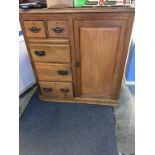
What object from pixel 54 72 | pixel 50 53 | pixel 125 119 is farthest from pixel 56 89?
pixel 125 119

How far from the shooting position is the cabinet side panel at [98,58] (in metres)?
1.33

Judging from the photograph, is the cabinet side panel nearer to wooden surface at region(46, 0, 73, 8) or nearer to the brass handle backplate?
wooden surface at region(46, 0, 73, 8)

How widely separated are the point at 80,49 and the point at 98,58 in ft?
0.60

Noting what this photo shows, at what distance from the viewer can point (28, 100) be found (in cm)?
193

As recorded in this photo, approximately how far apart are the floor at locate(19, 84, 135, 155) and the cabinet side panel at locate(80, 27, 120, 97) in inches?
9.4

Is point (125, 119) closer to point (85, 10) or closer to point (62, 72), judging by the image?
point (62, 72)

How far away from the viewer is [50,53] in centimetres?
150

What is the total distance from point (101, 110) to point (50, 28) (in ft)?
3.24

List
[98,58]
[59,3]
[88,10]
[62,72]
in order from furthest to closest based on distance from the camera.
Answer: [62,72] < [98,58] < [59,3] < [88,10]

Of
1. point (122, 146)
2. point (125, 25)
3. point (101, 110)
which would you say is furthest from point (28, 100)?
point (125, 25)
